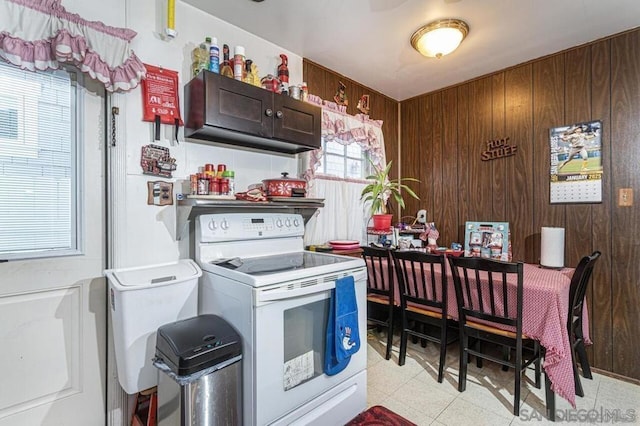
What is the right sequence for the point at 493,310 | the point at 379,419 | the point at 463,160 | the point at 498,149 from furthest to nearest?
the point at 463,160 → the point at 498,149 → the point at 493,310 → the point at 379,419

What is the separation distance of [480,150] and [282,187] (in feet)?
6.94

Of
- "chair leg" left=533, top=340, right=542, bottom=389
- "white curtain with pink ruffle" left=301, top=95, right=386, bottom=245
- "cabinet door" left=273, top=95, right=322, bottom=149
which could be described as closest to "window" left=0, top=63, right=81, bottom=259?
"cabinet door" left=273, top=95, right=322, bottom=149

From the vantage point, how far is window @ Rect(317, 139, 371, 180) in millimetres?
2885

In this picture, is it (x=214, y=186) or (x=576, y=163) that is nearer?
(x=214, y=186)

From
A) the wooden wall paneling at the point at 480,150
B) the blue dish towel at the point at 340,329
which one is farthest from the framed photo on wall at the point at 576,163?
the blue dish towel at the point at 340,329

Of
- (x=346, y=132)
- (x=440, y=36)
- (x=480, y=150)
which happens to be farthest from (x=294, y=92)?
(x=480, y=150)

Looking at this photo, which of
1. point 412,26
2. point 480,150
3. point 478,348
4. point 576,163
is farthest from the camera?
point 480,150

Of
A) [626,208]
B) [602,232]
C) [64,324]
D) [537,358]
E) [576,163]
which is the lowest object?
[537,358]

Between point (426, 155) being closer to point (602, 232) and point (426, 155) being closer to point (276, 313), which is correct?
point (602, 232)

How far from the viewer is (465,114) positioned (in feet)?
10.3

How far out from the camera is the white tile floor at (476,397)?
182 cm

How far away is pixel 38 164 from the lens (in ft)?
4.99

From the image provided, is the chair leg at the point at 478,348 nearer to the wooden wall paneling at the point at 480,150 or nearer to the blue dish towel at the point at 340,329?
the wooden wall paneling at the point at 480,150

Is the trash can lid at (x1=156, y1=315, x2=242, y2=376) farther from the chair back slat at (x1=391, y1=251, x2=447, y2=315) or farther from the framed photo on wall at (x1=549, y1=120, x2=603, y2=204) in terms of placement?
the framed photo on wall at (x1=549, y1=120, x2=603, y2=204)
